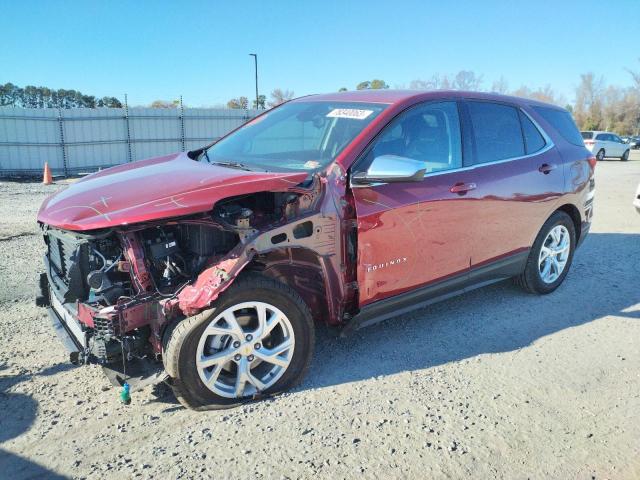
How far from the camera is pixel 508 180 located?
4137mm

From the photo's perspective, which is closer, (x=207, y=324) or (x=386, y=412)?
(x=207, y=324)

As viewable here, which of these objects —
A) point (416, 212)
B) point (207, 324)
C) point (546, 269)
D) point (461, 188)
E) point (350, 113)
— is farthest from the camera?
point (546, 269)

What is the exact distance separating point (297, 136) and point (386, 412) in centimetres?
206

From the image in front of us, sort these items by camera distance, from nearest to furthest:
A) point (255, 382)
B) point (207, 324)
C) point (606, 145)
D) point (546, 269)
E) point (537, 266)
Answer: point (207, 324)
point (255, 382)
point (537, 266)
point (546, 269)
point (606, 145)

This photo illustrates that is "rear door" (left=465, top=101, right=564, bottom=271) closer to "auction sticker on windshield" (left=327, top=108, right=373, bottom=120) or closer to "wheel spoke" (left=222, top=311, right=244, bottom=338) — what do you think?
"auction sticker on windshield" (left=327, top=108, right=373, bottom=120)

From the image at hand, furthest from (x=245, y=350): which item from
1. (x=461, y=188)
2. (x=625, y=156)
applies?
(x=625, y=156)

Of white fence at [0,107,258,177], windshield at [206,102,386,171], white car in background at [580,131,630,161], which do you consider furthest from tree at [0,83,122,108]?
windshield at [206,102,386,171]

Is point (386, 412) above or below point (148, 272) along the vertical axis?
below

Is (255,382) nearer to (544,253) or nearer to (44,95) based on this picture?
(544,253)

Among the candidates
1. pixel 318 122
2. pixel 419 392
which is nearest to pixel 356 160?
pixel 318 122

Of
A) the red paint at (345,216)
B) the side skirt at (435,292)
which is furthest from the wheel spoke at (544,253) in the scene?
the red paint at (345,216)

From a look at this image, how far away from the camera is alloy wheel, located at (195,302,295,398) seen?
2822 millimetres

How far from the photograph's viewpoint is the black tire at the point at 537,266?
4676 millimetres

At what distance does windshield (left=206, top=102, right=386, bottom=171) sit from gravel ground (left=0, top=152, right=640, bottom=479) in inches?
55.5
